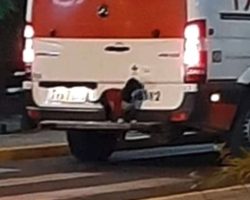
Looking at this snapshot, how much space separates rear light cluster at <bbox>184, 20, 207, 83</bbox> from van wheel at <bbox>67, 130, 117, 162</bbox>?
5.98 ft

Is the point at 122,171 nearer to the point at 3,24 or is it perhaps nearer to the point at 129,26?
the point at 129,26

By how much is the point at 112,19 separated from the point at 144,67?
62cm

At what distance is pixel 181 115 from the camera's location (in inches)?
453

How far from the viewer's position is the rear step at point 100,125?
457 inches

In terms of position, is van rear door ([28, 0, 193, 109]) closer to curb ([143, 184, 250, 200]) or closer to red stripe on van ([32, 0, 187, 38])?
red stripe on van ([32, 0, 187, 38])

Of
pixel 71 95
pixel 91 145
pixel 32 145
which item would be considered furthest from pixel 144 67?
pixel 32 145

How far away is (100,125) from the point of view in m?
11.7

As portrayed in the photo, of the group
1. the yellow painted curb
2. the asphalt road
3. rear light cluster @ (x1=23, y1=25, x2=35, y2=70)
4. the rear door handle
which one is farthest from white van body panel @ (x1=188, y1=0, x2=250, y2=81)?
the yellow painted curb

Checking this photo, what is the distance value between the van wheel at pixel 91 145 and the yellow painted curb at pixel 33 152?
0.69 metres

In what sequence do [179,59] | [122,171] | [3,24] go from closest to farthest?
1. [179,59]
2. [122,171]
3. [3,24]

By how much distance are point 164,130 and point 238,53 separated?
1062 mm

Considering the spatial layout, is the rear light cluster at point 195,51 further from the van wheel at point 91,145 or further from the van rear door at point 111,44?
the van wheel at point 91,145

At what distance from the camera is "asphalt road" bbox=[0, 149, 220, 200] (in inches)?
414

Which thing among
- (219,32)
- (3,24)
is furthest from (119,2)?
(3,24)
